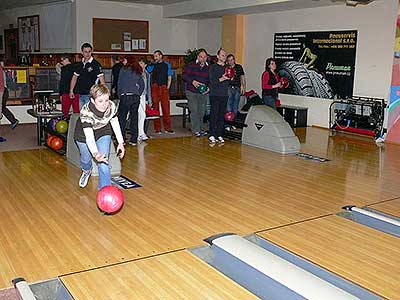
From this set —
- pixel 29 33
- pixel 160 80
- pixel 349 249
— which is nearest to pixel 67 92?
pixel 160 80

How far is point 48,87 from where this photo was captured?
363 inches

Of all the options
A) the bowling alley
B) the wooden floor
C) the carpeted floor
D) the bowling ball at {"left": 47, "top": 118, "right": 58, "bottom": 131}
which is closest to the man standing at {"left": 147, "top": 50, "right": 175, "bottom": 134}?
the bowling alley

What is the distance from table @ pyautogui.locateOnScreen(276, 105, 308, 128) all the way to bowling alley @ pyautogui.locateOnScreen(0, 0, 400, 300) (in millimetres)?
34

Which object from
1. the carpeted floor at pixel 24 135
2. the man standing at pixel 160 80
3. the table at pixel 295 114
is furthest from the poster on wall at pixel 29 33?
the table at pixel 295 114

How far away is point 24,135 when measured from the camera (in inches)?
306

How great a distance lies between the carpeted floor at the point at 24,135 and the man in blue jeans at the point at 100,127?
9.77 ft

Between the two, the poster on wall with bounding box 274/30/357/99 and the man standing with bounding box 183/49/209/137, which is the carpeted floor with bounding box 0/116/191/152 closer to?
the man standing with bounding box 183/49/209/137

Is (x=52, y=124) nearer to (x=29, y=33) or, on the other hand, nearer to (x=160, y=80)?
(x=160, y=80)

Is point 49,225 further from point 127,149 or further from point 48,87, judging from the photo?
point 48,87

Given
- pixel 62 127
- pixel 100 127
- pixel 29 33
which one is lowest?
pixel 62 127

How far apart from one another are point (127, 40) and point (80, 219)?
7.77m

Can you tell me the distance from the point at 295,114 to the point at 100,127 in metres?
6.02

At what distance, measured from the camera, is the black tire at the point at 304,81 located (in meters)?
9.17

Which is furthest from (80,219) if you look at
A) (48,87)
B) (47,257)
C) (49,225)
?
(48,87)
